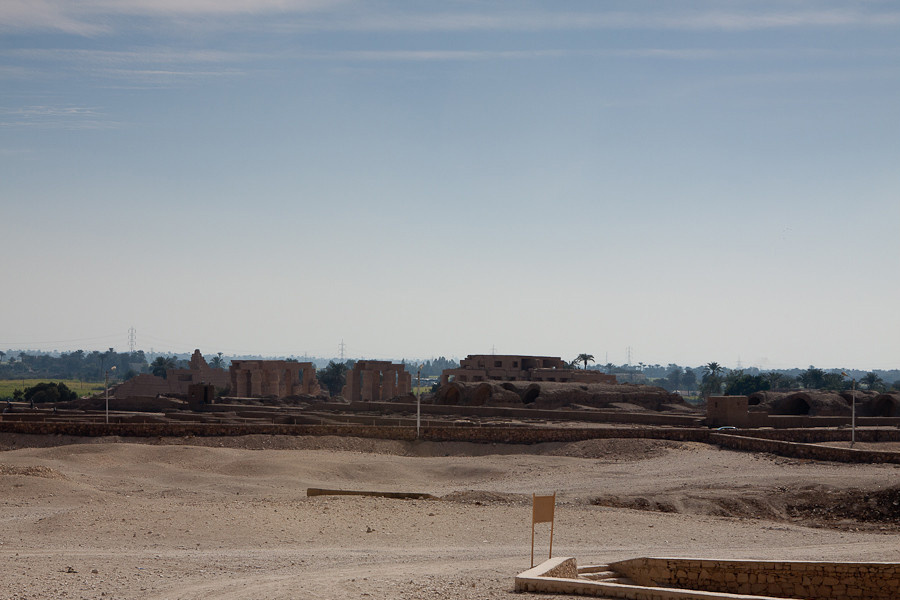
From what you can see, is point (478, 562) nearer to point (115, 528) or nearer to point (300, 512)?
point (300, 512)

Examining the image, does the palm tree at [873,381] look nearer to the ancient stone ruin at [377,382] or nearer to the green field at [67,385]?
the ancient stone ruin at [377,382]

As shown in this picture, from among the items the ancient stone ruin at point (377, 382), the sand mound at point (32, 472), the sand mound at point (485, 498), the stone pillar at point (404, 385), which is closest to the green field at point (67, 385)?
the ancient stone ruin at point (377, 382)

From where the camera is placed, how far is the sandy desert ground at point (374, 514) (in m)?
14.1

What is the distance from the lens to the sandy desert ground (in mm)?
14102

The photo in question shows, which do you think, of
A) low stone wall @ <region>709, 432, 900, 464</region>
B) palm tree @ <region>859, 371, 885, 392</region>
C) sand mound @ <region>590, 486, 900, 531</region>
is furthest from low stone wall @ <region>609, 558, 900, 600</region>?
palm tree @ <region>859, 371, 885, 392</region>

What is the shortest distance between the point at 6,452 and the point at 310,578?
25264 mm

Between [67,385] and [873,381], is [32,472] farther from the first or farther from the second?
[67,385]

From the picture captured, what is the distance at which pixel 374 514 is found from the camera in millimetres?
20828

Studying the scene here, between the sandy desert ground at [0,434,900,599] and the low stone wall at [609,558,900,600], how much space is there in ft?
6.10

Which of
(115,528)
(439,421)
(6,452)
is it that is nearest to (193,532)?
(115,528)

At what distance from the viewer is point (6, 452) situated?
113 feet

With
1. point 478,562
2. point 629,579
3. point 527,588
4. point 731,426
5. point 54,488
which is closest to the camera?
point 527,588

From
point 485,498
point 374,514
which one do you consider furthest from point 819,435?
point 374,514

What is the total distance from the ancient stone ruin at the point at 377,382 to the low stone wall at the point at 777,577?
2027 inches
